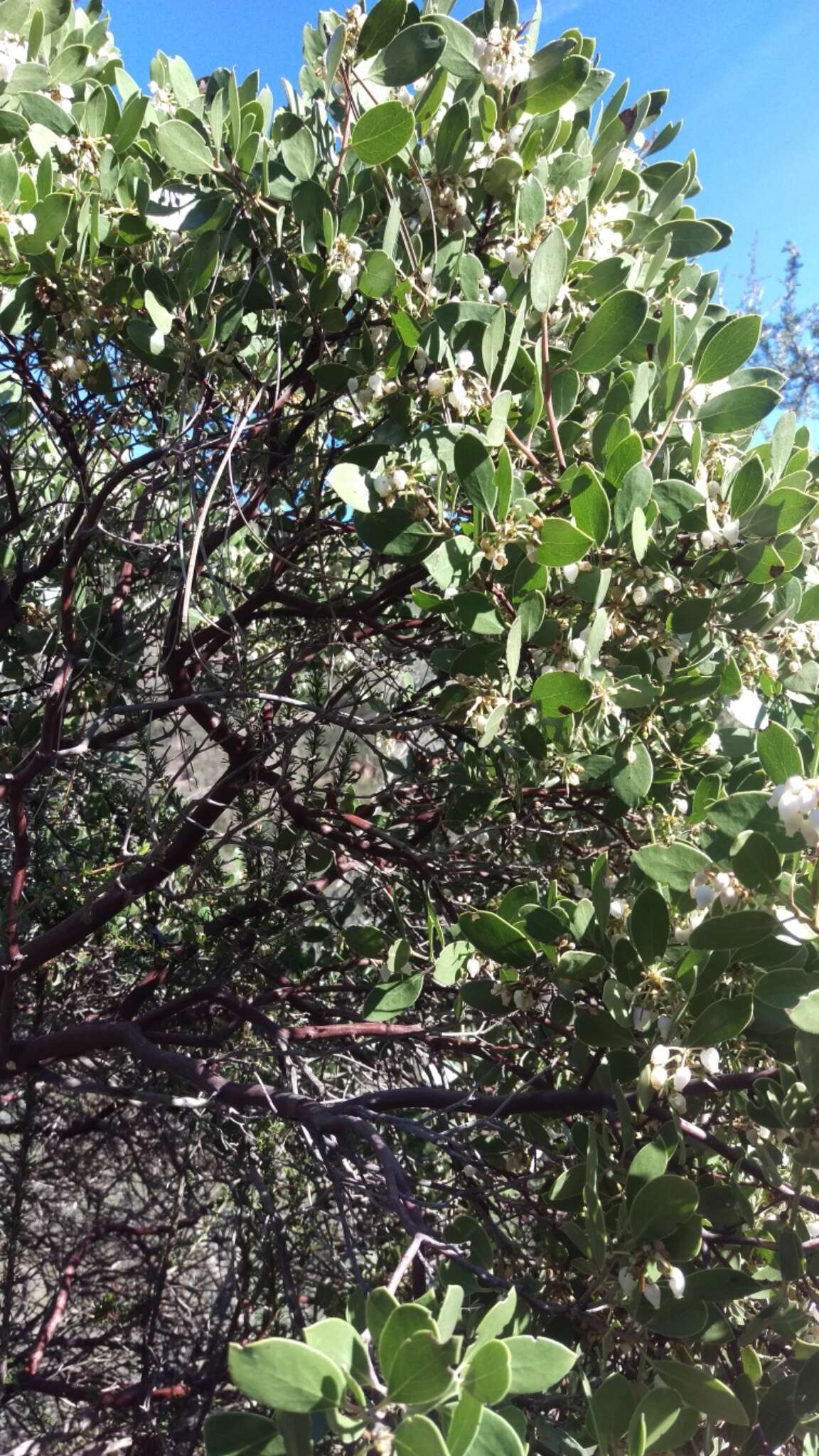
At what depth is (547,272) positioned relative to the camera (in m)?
1.24

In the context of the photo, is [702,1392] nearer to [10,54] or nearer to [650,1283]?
[650,1283]

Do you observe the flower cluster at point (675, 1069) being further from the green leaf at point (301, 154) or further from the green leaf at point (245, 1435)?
the green leaf at point (301, 154)

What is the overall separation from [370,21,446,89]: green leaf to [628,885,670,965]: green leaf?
3.57 ft

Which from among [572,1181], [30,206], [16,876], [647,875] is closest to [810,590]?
[647,875]

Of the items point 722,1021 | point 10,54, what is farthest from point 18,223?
point 722,1021

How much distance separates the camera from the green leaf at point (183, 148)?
1.27 m

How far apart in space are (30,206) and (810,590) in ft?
4.04

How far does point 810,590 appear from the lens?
1.39m

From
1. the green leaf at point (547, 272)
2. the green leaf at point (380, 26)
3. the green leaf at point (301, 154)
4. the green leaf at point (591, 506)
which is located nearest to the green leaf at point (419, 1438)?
the green leaf at point (591, 506)

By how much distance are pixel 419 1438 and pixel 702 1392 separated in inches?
17.6

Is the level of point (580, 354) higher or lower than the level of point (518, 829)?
higher

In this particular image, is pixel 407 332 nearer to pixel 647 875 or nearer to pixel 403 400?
pixel 403 400

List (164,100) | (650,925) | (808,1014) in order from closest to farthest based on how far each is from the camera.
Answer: (808,1014)
(650,925)
(164,100)

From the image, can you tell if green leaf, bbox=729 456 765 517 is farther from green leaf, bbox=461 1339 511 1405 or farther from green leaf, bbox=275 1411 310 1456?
green leaf, bbox=275 1411 310 1456
